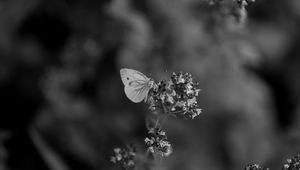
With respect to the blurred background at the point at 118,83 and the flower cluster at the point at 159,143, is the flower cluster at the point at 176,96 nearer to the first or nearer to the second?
the flower cluster at the point at 159,143

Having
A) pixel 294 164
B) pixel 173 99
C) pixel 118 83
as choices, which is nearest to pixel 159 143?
pixel 173 99

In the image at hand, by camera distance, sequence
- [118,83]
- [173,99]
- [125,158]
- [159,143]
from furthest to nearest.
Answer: [118,83] → [125,158] → [173,99] → [159,143]

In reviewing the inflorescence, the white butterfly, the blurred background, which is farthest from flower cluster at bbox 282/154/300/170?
the blurred background

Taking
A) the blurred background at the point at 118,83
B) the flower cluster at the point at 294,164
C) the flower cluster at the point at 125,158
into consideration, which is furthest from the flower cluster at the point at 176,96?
the blurred background at the point at 118,83

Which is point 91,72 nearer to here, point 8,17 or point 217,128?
point 8,17

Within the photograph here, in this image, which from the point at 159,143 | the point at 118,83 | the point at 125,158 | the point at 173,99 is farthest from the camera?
the point at 118,83

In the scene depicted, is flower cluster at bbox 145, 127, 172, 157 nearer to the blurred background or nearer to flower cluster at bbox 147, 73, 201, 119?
flower cluster at bbox 147, 73, 201, 119

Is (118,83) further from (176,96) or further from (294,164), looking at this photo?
(294,164)

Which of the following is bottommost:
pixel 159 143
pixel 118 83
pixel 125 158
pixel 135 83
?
pixel 159 143
